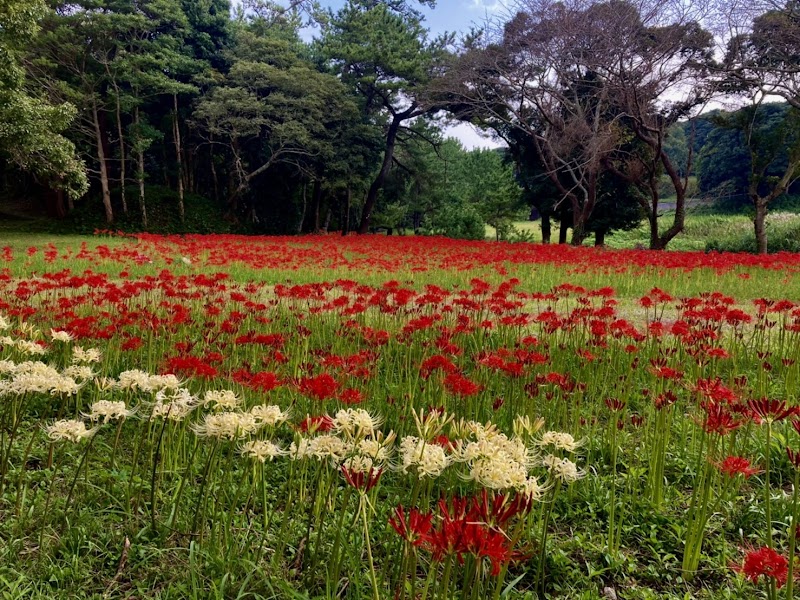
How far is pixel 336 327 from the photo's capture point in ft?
17.7

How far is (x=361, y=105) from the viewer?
28.3 metres

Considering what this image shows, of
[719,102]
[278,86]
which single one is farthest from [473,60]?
[278,86]

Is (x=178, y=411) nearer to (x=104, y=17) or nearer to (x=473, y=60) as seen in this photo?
(x=473, y=60)

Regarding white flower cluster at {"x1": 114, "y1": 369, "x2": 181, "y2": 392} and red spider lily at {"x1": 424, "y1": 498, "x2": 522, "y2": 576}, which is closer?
red spider lily at {"x1": 424, "y1": 498, "x2": 522, "y2": 576}

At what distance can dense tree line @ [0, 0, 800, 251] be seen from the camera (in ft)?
52.5

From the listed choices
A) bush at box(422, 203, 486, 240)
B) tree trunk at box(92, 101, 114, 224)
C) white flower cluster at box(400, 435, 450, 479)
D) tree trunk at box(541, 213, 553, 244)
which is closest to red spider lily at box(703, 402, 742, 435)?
white flower cluster at box(400, 435, 450, 479)

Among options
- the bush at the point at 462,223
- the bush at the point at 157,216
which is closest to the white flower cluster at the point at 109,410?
the bush at the point at 157,216

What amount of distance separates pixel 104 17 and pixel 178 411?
2555 centimetres

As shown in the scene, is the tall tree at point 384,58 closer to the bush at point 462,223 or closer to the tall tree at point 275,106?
the tall tree at point 275,106

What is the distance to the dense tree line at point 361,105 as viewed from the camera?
52.5 ft

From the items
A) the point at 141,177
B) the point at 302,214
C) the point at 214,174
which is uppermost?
the point at 214,174

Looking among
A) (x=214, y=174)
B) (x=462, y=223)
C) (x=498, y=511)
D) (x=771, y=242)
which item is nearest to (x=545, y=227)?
(x=462, y=223)

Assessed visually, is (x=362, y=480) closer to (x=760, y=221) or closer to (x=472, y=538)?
(x=472, y=538)

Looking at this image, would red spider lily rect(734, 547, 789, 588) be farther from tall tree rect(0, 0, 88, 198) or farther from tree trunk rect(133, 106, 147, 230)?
tree trunk rect(133, 106, 147, 230)
